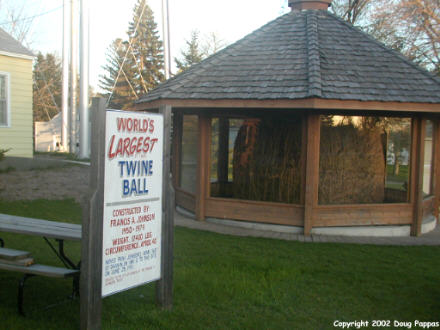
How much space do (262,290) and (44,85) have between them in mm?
56741

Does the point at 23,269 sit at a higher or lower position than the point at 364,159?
lower

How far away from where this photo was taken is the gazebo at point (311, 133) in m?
8.78

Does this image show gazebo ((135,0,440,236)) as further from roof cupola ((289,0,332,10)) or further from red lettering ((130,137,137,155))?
red lettering ((130,137,137,155))

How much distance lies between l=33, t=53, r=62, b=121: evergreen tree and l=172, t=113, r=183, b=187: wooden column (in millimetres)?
45615

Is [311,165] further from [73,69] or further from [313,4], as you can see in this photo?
[73,69]

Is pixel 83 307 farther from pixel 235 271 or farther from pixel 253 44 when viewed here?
pixel 253 44

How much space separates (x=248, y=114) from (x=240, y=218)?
2100 mm

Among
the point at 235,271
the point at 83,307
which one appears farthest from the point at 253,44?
the point at 83,307

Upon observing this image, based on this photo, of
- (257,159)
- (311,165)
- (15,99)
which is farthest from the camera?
(15,99)

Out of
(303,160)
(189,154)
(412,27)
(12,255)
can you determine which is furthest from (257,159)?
(412,27)

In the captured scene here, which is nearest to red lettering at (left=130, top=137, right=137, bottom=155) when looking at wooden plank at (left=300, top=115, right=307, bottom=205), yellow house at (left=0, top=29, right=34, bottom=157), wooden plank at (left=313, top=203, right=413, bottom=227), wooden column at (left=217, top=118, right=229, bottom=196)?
wooden plank at (left=300, top=115, right=307, bottom=205)

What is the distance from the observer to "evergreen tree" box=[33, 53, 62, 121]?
55000 mm

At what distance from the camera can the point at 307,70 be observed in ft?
29.8

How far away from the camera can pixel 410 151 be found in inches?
378
